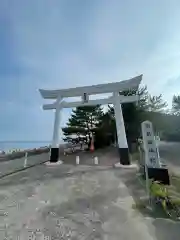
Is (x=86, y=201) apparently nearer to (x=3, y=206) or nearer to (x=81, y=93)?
(x=3, y=206)

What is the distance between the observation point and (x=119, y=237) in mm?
4027

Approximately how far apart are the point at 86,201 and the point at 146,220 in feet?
6.61

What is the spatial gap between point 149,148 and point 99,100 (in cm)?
782

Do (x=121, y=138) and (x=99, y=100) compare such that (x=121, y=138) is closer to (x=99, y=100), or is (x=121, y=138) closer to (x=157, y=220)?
(x=99, y=100)

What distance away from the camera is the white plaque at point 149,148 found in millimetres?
8962

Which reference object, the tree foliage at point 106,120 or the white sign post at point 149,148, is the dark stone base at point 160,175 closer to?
the white sign post at point 149,148

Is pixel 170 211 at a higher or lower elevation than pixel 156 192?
lower

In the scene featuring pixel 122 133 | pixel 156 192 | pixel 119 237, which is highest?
pixel 122 133

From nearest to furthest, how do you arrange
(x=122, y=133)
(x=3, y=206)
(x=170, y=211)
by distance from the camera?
(x=170, y=211) < (x=3, y=206) < (x=122, y=133)

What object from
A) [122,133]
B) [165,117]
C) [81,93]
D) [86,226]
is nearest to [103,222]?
[86,226]

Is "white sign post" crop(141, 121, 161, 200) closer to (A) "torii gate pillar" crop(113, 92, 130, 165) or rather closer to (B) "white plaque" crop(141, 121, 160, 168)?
(B) "white plaque" crop(141, 121, 160, 168)

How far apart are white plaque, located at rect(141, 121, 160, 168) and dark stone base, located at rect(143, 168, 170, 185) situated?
0.74m

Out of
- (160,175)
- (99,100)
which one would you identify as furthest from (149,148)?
(99,100)

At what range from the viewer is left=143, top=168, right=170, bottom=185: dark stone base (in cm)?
771
